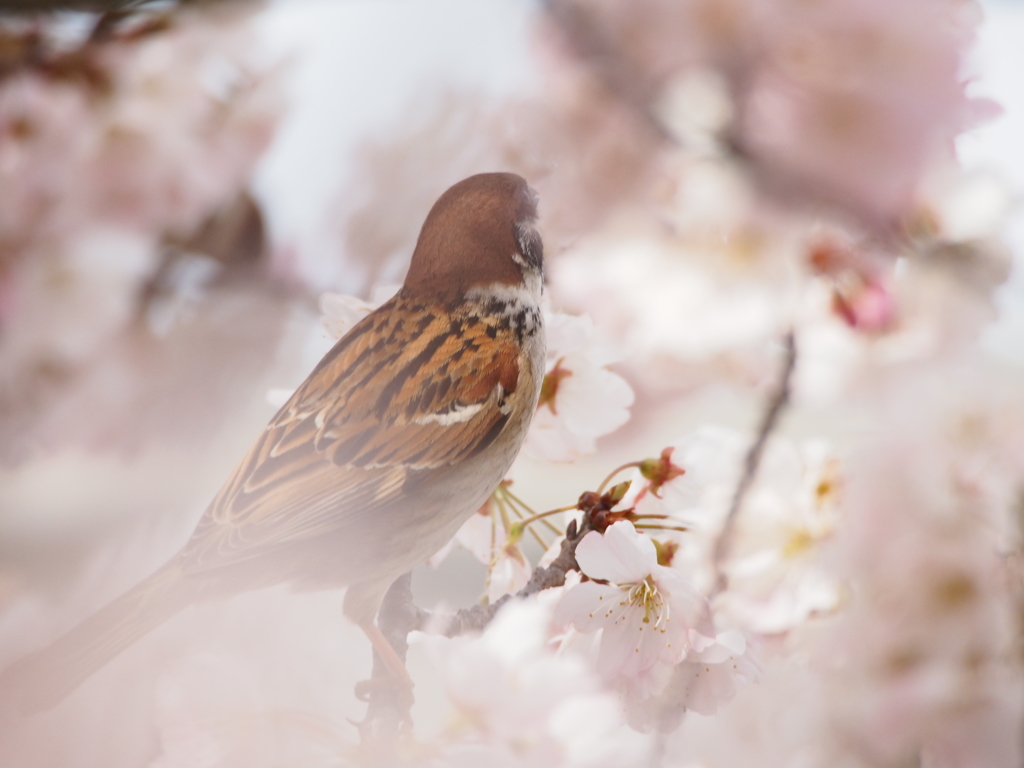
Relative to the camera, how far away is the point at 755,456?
1.60ft

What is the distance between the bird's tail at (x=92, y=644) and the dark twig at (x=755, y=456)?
33 centimetres

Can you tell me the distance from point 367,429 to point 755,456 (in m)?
0.28

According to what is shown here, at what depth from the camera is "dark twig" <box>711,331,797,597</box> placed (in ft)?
1.55

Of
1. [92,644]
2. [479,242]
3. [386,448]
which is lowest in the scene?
[92,644]

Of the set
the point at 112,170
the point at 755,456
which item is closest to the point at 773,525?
the point at 755,456

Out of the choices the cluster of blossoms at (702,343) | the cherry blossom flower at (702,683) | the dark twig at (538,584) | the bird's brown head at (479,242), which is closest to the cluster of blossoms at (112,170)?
the cluster of blossoms at (702,343)

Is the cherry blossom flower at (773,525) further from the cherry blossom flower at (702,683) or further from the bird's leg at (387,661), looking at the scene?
the bird's leg at (387,661)

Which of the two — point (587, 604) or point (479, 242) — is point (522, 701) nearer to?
point (587, 604)

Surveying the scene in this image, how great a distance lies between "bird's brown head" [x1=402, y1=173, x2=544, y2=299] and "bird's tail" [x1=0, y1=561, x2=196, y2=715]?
21cm

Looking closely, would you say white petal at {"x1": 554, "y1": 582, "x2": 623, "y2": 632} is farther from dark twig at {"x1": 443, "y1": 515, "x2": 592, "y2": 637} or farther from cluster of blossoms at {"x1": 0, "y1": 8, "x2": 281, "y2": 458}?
cluster of blossoms at {"x1": 0, "y1": 8, "x2": 281, "y2": 458}

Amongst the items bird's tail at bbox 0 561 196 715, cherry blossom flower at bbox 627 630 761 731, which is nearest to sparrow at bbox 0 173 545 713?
bird's tail at bbox 0 561 196 715

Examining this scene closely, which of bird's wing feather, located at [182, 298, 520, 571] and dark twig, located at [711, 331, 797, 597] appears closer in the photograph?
bird's wing feather, located at [182, 298, 520, 571]

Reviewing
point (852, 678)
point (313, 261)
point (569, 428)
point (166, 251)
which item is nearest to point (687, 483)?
point (569, 428)

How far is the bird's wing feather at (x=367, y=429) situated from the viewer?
36cm
